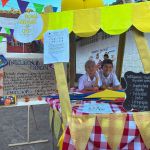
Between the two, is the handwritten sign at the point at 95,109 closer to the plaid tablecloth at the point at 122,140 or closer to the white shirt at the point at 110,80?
the plaid tablecloth at the point at 122,140

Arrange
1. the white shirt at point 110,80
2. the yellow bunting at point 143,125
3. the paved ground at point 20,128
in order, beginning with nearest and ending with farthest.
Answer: the yellow bunting at point 143,125 < the white shirt at point 110,80 < the paved ground at point 20,128

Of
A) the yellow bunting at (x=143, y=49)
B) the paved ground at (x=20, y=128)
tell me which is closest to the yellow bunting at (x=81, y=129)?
the yellow bunting at (x=143, y=49)

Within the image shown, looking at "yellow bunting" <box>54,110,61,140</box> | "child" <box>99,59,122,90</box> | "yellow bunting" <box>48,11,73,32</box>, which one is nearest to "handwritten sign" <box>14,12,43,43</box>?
"yellow bunting" <box>48,11,73,32</box>

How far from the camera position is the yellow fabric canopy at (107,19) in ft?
13.4

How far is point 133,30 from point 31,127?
4.86m

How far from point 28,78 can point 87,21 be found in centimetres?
220

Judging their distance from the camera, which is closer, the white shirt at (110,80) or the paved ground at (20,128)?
the white shirt at (110,80)

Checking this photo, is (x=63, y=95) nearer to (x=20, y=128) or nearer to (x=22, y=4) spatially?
(x=22, y=4)

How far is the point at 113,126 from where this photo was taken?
156 inches

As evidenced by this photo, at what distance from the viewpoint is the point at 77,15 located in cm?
428

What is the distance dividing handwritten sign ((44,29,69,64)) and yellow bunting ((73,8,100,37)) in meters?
0.18

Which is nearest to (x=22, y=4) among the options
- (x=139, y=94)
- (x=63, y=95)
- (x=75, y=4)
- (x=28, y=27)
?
(x=75, y=4)

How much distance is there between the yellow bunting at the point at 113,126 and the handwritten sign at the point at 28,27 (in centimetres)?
142

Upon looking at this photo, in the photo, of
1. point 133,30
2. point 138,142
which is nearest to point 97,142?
point 138,142
